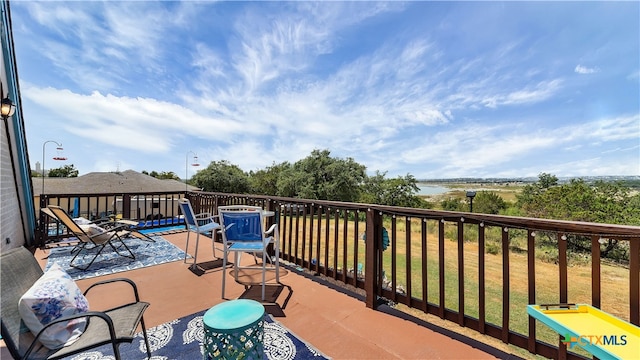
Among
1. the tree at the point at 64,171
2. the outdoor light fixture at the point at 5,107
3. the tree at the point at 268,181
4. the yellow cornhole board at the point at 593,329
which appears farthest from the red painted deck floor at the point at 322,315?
the tree at the point at 64,171

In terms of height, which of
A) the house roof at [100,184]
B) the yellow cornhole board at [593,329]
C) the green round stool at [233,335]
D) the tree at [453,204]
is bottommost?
the tree at [453,204]

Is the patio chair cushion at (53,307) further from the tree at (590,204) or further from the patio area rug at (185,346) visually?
the tree at (590,204)

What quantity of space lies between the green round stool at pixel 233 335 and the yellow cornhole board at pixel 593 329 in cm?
170

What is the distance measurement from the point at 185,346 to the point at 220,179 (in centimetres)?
3101

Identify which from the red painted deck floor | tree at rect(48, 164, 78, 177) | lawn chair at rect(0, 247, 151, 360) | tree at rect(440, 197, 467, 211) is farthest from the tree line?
lawn chair at rect(0, 247, 151, 360)

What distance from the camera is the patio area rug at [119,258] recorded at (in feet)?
12.0

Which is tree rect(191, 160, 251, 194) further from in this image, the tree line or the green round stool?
the green round stool

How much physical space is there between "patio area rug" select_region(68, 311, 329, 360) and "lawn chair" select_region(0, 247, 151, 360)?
15 centimetres

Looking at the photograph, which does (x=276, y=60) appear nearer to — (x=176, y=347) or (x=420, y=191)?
(x=176, y=347)

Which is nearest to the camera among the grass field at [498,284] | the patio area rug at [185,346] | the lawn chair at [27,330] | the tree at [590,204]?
the lawn chair at [27,330]

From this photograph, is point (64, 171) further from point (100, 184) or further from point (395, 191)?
point (395, 191)

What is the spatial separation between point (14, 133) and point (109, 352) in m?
4.85

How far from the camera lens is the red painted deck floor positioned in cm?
196

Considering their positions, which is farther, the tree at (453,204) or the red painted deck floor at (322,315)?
the tree at (453,204)
